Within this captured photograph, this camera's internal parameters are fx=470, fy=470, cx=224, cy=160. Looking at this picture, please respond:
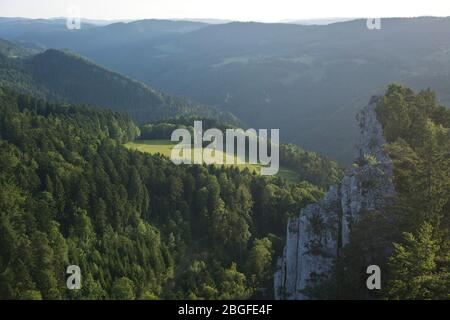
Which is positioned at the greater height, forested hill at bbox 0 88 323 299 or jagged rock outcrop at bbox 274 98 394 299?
jagged rock outcrop at bbox 274 98 394 299

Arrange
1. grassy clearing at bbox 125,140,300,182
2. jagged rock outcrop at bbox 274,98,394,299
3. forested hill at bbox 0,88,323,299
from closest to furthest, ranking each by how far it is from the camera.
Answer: jagged rock outcrop at bbox 274,98,394,299 → forested hill at bbox 0,88,323,299 → grassy clearing at bbox 125,140,300,182

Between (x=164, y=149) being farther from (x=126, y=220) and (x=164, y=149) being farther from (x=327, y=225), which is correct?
(x=327, y=225)

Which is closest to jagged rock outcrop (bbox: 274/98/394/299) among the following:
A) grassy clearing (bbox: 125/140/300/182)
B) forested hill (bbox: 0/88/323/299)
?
forested hill (bbox: 0/88/323/299)

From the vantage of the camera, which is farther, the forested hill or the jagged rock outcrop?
the forested hill

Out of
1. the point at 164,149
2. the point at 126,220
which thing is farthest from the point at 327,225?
the point at 164,149

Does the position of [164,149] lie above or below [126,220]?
above

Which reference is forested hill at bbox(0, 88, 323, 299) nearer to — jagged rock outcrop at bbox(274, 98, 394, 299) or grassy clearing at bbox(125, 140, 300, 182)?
jagged rock outcrop at bbox(274, 98, 394, 299)

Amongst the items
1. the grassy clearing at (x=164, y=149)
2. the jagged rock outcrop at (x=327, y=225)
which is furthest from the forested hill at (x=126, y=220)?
the grassy clearing at (x=164, y=149)
